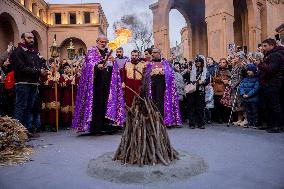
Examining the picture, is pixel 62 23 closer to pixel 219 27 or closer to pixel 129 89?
pixel 219 27

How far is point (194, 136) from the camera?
264 inches

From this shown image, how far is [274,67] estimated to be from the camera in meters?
7.14

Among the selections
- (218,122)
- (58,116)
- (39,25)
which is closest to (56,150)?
(58,116)

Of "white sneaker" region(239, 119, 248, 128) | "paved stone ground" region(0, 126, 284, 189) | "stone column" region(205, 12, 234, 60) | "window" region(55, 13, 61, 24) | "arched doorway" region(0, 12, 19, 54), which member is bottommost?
"paved stone ground" region(0, 126, 284, 189)

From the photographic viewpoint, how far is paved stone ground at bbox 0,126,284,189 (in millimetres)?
3338

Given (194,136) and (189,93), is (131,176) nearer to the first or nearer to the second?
(194,136)

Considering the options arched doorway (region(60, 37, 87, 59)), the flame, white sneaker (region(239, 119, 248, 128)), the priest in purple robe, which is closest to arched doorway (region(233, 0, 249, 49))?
white sneaker (region(239, 119, 248, 128))

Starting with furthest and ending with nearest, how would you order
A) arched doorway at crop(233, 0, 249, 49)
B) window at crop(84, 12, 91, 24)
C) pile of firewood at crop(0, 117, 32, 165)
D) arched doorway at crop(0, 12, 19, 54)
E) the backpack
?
window at crop(84, 12, 91, 24)
arched doorway at crop(0, 12, 19, 54)
arched doorway at crop(233, 0, 249, 49)
the backpack
pile of firewood at crop(0, 117, 32, 165)

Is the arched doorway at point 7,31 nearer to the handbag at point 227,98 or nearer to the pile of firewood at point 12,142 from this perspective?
the handbag at point 227,98

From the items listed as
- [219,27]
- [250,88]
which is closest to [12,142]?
[250,88]

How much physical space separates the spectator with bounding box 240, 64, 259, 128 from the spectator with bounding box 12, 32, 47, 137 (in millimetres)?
5290

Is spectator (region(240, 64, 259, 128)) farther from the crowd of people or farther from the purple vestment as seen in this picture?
the purple vestment

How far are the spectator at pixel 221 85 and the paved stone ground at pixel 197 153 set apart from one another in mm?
2942

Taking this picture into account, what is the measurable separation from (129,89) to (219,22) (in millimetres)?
9900
